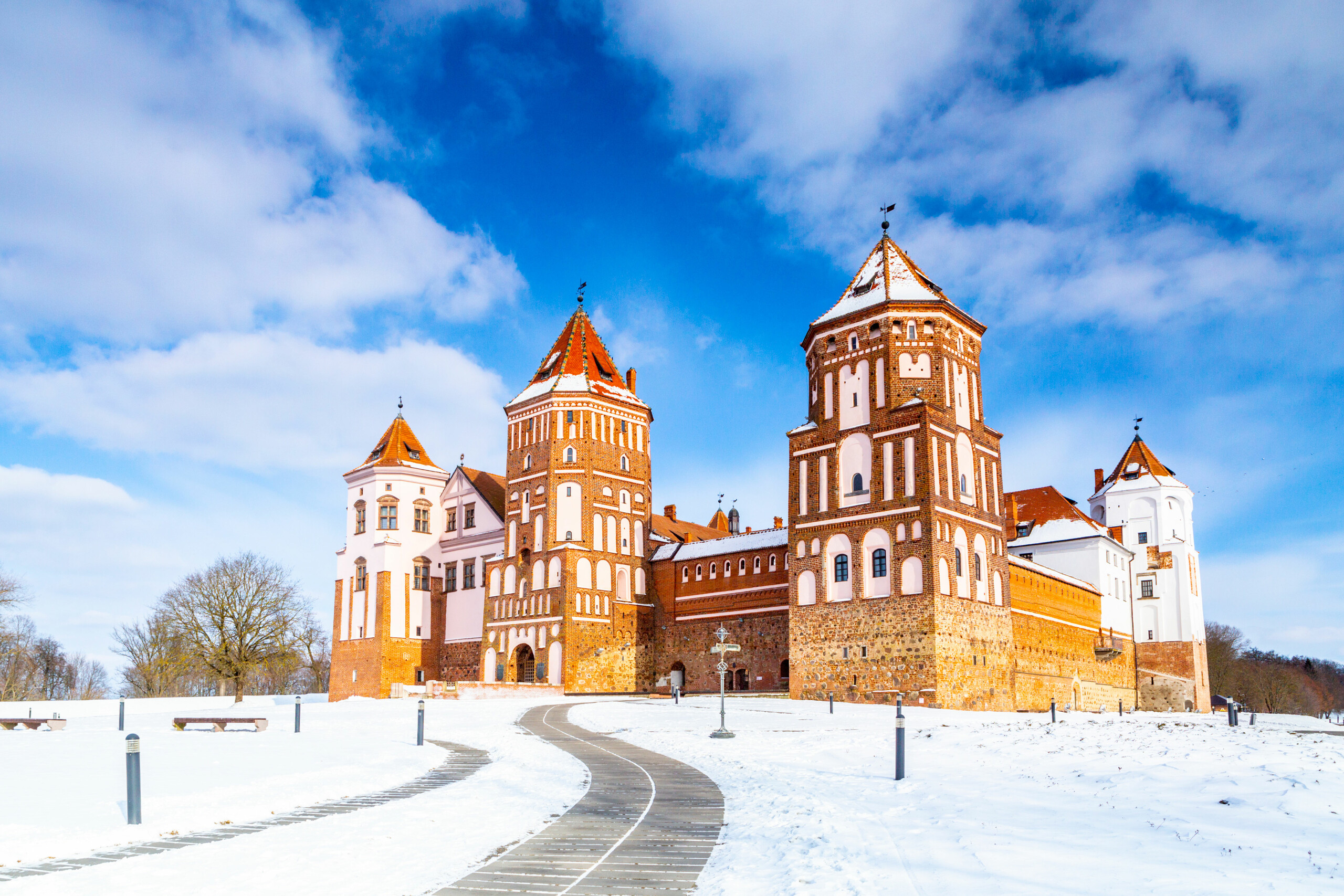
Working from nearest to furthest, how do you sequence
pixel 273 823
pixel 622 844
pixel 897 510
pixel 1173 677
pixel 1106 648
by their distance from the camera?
1. pixel 622 844
2. pixel 273 823
3. pixel 897 510
4. pixel 1106 648
5. pixel 1173 677

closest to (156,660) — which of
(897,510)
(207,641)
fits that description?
(207,641)

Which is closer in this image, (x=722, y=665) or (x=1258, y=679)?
(x=722, y=665)

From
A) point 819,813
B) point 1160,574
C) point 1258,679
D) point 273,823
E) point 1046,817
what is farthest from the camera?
point 1258,679

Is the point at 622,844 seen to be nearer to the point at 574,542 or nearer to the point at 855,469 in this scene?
the point at 855,469

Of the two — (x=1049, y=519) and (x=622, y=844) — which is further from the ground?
(x=1049, y=519)

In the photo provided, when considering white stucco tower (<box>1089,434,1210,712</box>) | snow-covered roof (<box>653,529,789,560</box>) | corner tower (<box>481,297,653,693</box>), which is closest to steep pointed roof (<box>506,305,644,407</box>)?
corner tower (<box>481,297,653,693</box>)

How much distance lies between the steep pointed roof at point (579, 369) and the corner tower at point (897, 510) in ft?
49.9

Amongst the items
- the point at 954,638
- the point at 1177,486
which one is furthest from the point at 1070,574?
the point at 954,638

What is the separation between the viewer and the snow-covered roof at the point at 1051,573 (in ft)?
164

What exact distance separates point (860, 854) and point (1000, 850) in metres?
1.22

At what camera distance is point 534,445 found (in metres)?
57.3

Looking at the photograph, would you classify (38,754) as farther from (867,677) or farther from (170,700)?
(170,700)

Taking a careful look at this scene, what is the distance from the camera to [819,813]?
11.5 meters

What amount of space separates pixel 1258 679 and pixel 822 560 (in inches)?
3233
